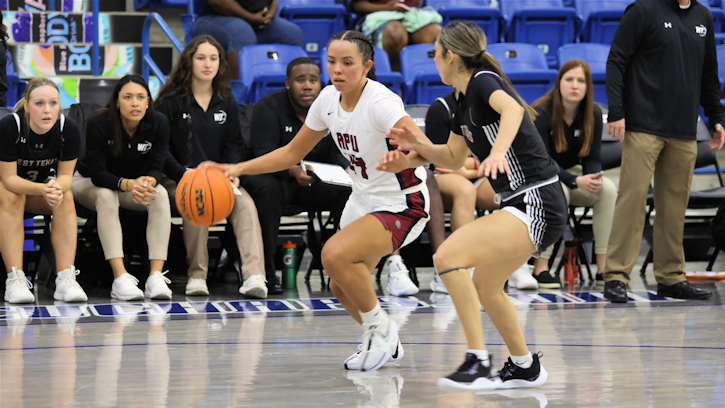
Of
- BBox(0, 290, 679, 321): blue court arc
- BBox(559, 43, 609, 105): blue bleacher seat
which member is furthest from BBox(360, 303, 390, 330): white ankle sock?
BBox(559, 43, 609, 105): blue bleacher seat

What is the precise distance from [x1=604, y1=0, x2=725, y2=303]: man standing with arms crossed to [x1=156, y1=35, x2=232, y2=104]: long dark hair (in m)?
2.63

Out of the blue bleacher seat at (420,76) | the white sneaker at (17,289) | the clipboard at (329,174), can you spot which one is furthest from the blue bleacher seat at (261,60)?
the white sneaker at (17,289)

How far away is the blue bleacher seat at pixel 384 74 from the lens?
278 inches

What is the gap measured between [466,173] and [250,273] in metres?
1.66

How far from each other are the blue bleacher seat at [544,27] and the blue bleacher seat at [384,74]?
151 cm

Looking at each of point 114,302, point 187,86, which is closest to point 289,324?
point 114,302

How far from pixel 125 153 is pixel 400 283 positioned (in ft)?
6.53

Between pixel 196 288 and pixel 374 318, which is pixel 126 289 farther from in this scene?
pixel 374 318

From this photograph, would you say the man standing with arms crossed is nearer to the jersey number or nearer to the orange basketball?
the jersey number

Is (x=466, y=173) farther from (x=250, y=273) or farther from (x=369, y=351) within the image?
(x=369, y=351)

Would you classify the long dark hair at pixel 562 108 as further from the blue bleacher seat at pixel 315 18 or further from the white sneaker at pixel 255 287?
the blue bleacher seat at pixel 315 18

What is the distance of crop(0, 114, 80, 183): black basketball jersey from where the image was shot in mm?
5184

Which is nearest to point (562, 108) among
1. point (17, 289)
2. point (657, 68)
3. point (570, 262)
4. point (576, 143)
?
point (576, 143)

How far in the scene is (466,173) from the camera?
5.92 metres
